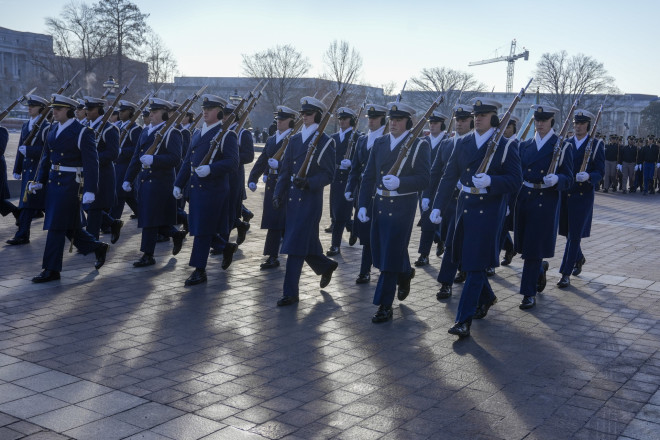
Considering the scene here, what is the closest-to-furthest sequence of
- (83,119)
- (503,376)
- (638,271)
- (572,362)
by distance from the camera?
1. (503,376)
2. (572,362)
3. (638,271)
4. (83,119)

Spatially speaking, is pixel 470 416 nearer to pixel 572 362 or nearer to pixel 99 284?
pixel 572 362

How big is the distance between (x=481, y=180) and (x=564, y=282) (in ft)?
10.7

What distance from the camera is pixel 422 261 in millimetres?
10000

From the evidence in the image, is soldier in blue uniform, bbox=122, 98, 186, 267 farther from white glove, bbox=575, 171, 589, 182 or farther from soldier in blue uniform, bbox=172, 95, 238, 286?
white glove, bbox=575, 171, 589, 182

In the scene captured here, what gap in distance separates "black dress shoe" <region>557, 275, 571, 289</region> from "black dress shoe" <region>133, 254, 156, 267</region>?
4808 mm

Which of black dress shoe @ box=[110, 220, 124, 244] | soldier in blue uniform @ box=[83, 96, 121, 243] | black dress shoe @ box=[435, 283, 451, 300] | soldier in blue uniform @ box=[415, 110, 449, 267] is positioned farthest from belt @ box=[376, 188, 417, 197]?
black dress shoe @ box=[110, 220, 124, 244]

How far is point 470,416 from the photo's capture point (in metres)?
4.69

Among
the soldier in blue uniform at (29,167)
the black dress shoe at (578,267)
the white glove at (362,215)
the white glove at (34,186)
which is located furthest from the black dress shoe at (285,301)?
the soldier in blue uniform at (29,167)

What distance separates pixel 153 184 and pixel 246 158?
1426mm

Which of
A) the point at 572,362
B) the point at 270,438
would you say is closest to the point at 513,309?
the point at 572,362

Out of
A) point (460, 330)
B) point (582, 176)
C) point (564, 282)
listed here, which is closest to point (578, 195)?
point (582, 176)

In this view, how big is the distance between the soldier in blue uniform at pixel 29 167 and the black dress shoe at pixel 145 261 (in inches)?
75.2

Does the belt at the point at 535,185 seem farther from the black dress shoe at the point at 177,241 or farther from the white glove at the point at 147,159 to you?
the black dress shoe at the point at 177,241

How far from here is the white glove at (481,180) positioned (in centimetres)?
623
